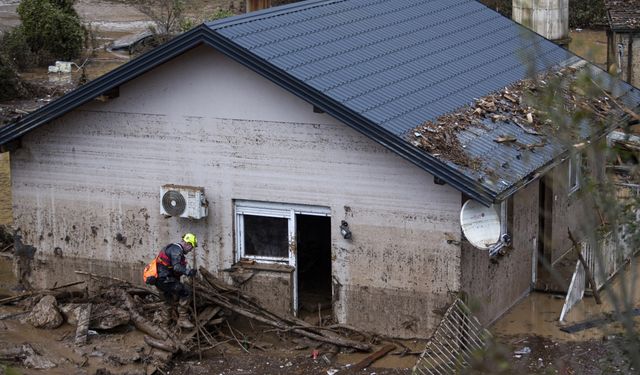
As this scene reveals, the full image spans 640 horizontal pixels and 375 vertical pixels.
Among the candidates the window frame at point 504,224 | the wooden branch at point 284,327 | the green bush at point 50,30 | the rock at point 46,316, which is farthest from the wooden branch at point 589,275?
the green bush at point 50,30

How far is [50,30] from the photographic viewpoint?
118 ft

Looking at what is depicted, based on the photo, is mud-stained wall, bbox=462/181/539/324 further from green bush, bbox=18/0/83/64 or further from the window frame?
green bush, bbox=18/0/83/64

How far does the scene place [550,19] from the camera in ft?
74.0

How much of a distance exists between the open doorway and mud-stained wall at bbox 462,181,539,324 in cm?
220

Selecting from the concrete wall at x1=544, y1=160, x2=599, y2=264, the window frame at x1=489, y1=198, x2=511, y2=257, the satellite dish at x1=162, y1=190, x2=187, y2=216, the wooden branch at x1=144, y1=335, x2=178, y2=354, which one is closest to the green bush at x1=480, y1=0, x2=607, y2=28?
the concrete wall at x1=544, y1=160, x2=599, y2=264

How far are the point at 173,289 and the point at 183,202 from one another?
4.20 feet

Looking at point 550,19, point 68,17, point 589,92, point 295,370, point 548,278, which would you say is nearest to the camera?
point 589,92

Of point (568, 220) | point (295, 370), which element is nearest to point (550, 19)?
point (568, 220)

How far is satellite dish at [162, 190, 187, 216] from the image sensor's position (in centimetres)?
1527

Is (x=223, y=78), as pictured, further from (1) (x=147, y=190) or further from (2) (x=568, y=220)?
(2) (x=568, y=220)

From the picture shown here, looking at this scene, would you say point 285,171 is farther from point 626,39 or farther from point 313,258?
point 626,39

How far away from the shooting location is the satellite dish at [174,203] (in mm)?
15273

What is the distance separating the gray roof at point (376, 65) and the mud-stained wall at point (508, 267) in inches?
44.4

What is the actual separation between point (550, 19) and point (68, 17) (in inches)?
723
